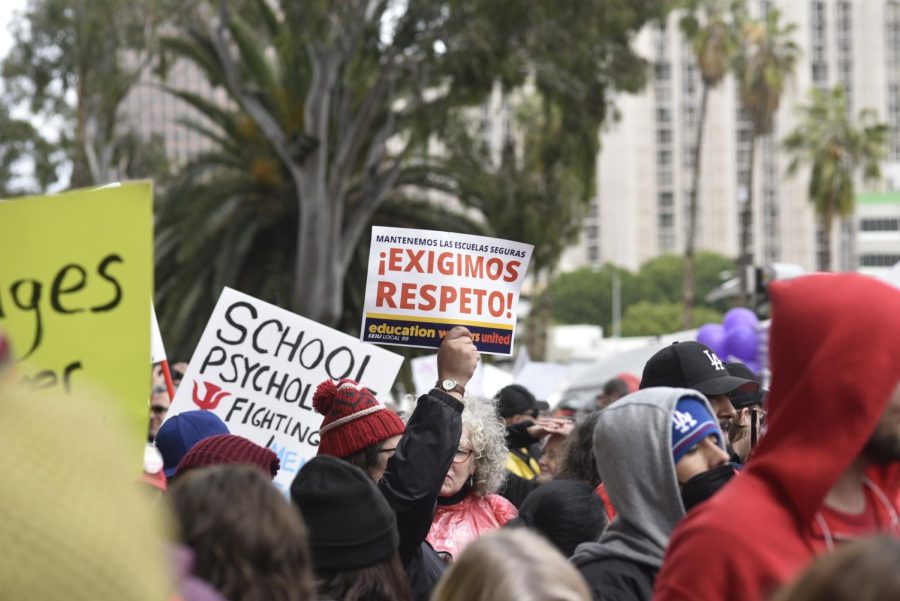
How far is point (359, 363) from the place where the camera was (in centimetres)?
632

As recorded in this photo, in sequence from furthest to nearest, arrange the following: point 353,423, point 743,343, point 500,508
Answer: point 743,343 → point 500,508 → point 353,423

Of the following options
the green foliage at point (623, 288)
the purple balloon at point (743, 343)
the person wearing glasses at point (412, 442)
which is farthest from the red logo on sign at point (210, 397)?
the green foliage at point (623, 288)

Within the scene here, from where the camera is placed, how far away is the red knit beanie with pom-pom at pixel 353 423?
436 cm

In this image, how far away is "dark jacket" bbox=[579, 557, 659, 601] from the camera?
10.6 ft

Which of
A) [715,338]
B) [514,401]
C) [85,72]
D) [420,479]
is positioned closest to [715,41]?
[85,72]

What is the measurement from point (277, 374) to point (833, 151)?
4466 cm

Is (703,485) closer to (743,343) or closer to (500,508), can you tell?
(500,508)

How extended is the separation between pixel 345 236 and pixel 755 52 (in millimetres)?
23661

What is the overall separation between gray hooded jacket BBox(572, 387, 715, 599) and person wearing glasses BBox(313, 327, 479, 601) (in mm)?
746

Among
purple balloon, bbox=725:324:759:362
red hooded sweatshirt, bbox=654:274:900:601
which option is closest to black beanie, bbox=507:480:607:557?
red hooded sweatshirt, bbox=654:274:900:601

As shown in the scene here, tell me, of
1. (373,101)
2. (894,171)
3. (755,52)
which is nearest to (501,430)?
(373,101)

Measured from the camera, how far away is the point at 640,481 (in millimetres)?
3242

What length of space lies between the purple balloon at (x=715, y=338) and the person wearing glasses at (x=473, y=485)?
10.2 meters

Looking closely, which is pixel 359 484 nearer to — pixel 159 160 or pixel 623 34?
pixel 623 34
